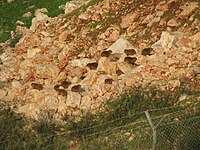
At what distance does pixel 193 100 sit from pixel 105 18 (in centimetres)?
624

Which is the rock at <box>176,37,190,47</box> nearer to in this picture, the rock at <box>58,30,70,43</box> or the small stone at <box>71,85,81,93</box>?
the small stone at <box>71,85,81,93</box>

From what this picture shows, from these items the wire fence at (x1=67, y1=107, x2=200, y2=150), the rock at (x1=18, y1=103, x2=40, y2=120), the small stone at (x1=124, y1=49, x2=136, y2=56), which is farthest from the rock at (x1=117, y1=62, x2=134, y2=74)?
the rock at (x1=18, y1=103, x2=40, y2=120)

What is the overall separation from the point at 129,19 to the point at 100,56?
2.01m

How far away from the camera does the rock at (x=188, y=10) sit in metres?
15.0

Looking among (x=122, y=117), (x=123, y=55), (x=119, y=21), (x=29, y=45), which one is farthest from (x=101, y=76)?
(x=29, y=45)

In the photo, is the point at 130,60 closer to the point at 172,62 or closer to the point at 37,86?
the point at 172,62

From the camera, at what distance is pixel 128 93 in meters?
12.9

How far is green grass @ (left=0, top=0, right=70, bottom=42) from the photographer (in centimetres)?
2365

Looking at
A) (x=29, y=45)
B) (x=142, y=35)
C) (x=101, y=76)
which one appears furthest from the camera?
(x=29, y=45)

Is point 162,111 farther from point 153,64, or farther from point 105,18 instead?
point 105,18

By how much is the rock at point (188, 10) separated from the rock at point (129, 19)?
1796 millimetres

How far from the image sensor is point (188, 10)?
15.1 m

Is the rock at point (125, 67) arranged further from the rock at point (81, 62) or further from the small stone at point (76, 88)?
the small stone at point (76, 88)

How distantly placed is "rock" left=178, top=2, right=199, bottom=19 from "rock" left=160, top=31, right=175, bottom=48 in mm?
1059
